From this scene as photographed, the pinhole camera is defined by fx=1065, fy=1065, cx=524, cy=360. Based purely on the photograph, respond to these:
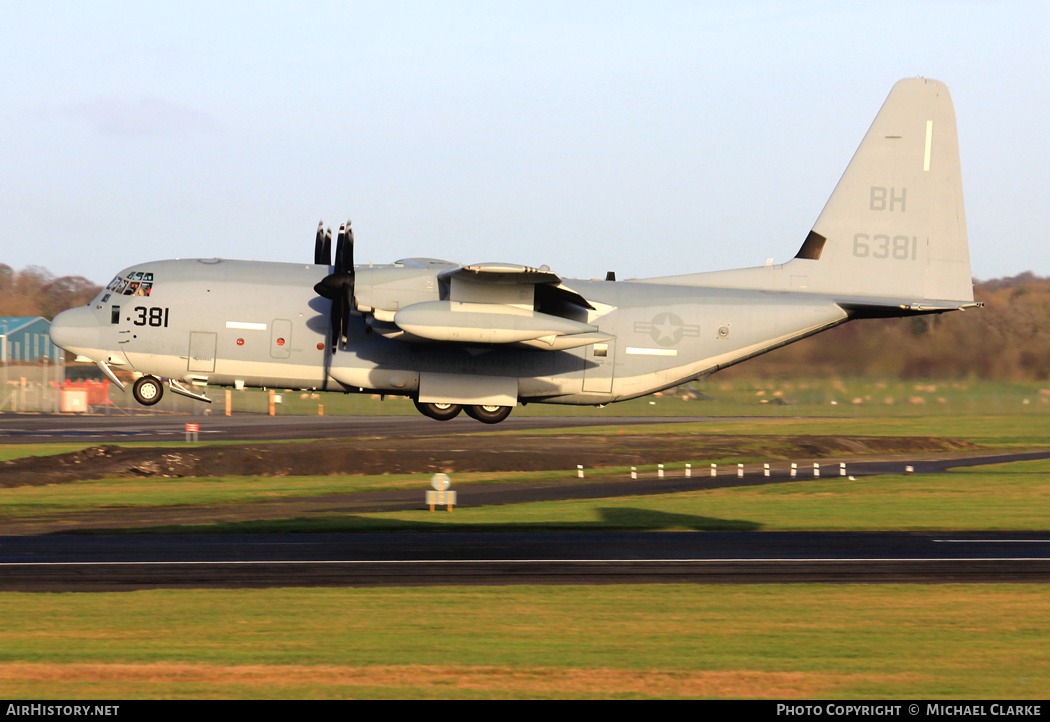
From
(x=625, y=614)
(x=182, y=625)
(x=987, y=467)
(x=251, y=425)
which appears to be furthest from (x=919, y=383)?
(x=251, y=425)

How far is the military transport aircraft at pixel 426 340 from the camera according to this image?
25.9m

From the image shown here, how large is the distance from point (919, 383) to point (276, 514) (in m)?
28.3

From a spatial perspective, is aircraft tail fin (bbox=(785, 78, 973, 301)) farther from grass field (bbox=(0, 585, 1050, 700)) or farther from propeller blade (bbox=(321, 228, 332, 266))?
propeller blade (bbox=(321, 228, 332, 266))

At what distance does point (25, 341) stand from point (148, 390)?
89.8 m

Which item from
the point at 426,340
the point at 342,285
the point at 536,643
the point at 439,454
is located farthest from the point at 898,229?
the point at 439,454

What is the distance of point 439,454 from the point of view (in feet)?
205

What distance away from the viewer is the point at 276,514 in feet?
131

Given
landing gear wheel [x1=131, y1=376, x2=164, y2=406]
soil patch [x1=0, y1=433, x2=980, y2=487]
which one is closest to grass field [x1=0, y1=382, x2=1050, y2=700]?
landing gear wheel [x1=131, y1=376, x2=164, y2=406]

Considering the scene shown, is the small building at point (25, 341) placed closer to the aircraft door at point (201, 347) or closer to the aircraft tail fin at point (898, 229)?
the aircraft door at point (201, 347)

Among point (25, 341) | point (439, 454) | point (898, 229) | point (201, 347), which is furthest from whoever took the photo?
point (25, 341)

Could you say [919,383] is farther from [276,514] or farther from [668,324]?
[276,514]

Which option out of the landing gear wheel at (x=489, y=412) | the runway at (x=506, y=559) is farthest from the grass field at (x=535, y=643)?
the landing gear wheel at (x=489, y=412)

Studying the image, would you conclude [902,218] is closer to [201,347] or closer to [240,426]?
[201,347]

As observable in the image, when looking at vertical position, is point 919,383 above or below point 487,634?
above
